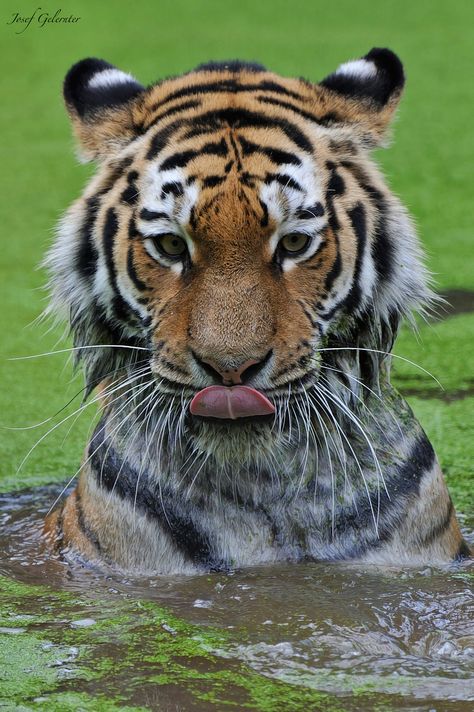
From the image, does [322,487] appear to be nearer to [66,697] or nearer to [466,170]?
[66,697]

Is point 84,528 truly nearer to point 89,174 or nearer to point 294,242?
point 294,242

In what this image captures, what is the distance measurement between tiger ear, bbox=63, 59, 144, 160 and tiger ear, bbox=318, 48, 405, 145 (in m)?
0.52

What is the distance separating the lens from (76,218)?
3.30 metres

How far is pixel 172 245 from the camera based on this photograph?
9.91ft

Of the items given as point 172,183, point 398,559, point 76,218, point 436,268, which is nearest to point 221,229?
point 172,183

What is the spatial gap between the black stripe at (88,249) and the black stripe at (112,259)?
0.05 m

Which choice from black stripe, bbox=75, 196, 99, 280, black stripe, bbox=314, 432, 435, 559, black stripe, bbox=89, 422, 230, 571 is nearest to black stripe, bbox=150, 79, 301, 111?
black stripe, bbox=75, 196, 99, 280

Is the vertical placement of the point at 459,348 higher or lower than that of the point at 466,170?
lower

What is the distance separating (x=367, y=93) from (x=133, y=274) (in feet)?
2.61

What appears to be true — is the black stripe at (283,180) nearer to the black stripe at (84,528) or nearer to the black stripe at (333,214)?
the black stripe at (333,214)

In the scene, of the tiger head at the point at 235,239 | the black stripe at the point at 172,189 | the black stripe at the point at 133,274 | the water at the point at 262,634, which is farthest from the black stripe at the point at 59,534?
the black stripe at the point at 172,189

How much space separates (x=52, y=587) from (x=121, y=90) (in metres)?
1.34

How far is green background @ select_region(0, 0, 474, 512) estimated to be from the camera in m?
4.88

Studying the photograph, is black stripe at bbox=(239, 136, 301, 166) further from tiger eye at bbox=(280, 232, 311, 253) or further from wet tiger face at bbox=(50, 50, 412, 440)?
tiger eye at bbox=(280, 232, 311, 253)
